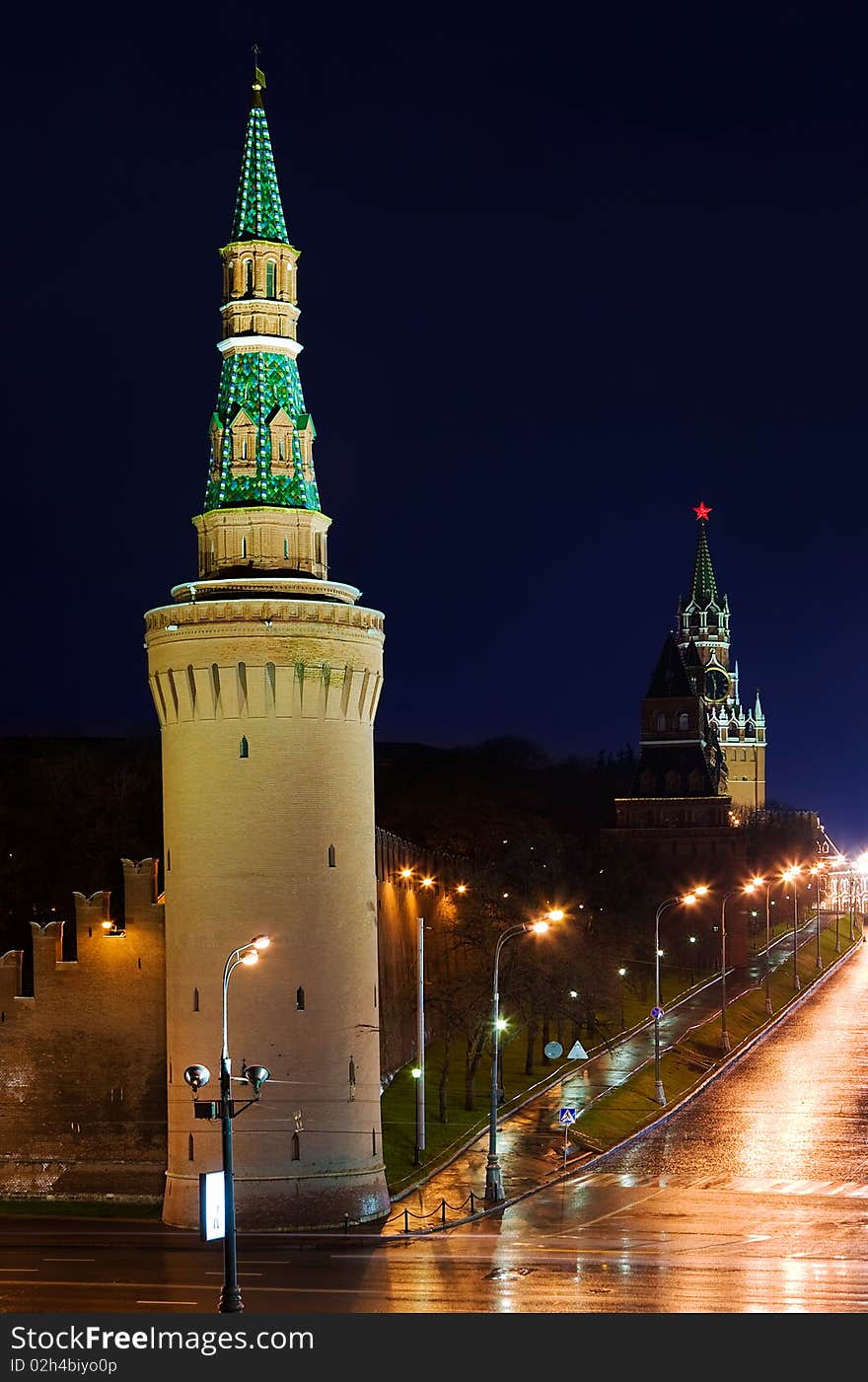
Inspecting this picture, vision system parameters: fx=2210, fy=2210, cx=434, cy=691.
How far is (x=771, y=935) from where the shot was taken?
556 feet

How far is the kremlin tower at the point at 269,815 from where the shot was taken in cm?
5759

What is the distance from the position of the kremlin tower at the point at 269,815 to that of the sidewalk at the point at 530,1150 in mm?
2070

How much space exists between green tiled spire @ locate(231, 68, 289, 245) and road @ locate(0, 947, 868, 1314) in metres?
27.0

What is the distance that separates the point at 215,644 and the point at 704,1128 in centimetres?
2959

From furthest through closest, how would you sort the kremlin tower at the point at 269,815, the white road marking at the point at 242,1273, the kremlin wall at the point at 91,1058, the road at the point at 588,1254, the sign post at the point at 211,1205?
the kremlin wall at the point at 91,1058 → the kremlin tower at the point at 269,815 → the white road marking at the point at 242,1273 → the road at the point at 588,1254 → the sign post at the point at 211,1205

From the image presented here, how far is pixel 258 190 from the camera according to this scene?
61.7 metres

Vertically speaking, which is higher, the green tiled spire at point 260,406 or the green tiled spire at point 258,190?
the green tiled spire at point 258,190

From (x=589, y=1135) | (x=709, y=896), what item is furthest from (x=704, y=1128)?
(x=709, y=896)

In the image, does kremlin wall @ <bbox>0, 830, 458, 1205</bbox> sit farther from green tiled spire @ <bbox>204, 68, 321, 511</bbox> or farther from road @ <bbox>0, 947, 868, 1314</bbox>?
green tiled spire @ <bbox>204, 68, 321, 511</bbox>

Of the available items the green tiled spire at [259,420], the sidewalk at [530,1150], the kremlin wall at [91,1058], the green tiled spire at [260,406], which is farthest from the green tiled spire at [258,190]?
the sidewalk at [530,1150]

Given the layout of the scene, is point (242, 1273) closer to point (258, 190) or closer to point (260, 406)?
point (260, 406)

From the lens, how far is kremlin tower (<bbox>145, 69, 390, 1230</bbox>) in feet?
189

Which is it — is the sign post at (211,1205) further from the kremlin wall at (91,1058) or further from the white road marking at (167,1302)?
the kremlin wall at (91,1058)

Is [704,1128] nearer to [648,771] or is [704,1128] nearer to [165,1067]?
[165,1067]
